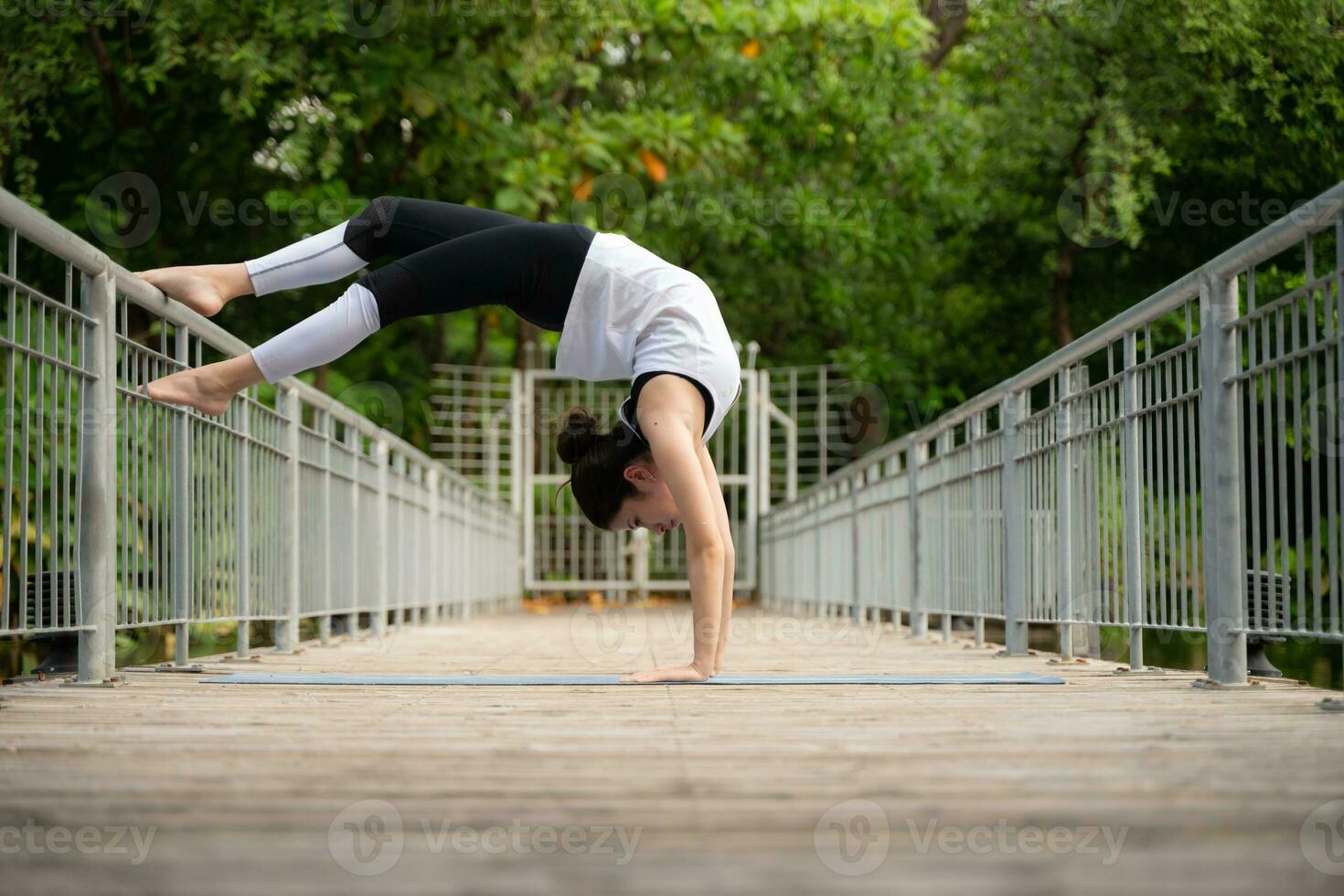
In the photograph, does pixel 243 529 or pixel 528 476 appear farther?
pixel 528 476

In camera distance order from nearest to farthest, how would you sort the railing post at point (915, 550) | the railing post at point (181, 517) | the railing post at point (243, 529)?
1. the railing post at point (181, 517)
2. the railing post at point (243, 529)
3. the railing post at point (915, 550)

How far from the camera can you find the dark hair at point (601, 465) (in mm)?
4145

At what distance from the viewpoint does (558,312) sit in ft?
12.8

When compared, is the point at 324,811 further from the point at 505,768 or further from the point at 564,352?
the point at 564,352

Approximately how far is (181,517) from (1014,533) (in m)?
3.21

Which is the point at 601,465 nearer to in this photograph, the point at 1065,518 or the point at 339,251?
the point at 339,251

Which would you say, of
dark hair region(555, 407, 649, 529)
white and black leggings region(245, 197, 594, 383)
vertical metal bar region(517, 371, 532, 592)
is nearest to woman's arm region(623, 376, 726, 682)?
dark hair region(555, 407, 649, 529)

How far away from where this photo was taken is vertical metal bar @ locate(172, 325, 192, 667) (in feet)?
14.6

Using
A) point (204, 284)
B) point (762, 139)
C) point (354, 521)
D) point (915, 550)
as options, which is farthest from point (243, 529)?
point (762, 139)

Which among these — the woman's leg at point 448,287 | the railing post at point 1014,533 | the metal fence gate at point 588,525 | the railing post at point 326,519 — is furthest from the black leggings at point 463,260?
the metal fence gate at point 588,525

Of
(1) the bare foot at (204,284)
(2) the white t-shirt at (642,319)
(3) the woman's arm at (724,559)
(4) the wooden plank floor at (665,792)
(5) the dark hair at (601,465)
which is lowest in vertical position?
(4) the wooden plank floor at (665,792)

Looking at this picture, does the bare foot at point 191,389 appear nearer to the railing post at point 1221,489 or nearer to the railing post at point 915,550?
the railing post at point 1221,489

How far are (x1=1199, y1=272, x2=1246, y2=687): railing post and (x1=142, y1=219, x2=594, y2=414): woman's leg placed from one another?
1.66 m

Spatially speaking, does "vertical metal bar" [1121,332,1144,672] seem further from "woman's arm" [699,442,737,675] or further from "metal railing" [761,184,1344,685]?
"woman's arm" [699,442,737,675]
